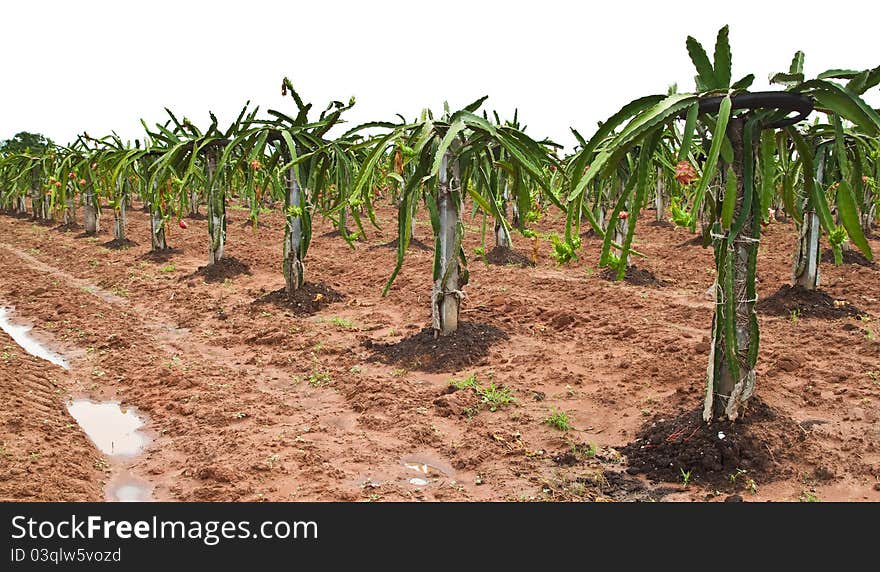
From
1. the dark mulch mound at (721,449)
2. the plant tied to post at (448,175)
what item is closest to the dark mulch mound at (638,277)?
the plant tied to post at (448,175)

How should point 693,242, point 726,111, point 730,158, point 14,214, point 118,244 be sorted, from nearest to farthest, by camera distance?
point 726,111
point 730,158
point 693,242
point 118,244
point 14,214

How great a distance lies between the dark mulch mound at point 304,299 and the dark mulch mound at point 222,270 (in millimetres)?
1575

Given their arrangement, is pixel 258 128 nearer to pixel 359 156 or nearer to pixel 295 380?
pixel 359 156

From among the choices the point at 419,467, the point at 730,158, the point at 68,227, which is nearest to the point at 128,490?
the point at 419,467

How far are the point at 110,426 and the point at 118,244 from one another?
9136mm

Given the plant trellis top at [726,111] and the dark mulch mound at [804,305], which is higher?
the plant trellis top at [726,111]

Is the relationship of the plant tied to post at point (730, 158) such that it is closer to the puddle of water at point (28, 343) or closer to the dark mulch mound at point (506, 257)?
the puddle of water at point (28, 343)

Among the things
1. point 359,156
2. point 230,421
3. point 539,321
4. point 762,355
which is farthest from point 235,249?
point 762,355

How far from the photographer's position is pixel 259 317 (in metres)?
7.28

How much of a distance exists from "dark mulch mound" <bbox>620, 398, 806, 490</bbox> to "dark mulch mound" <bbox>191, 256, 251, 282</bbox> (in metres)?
7.08

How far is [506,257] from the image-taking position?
10.2 metres

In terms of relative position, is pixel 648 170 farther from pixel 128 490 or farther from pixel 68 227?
pixel 68 227

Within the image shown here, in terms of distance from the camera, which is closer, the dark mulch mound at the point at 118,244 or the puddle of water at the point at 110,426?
the puddle of water at the point at 110,426

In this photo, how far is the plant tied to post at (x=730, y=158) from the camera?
3092mm
